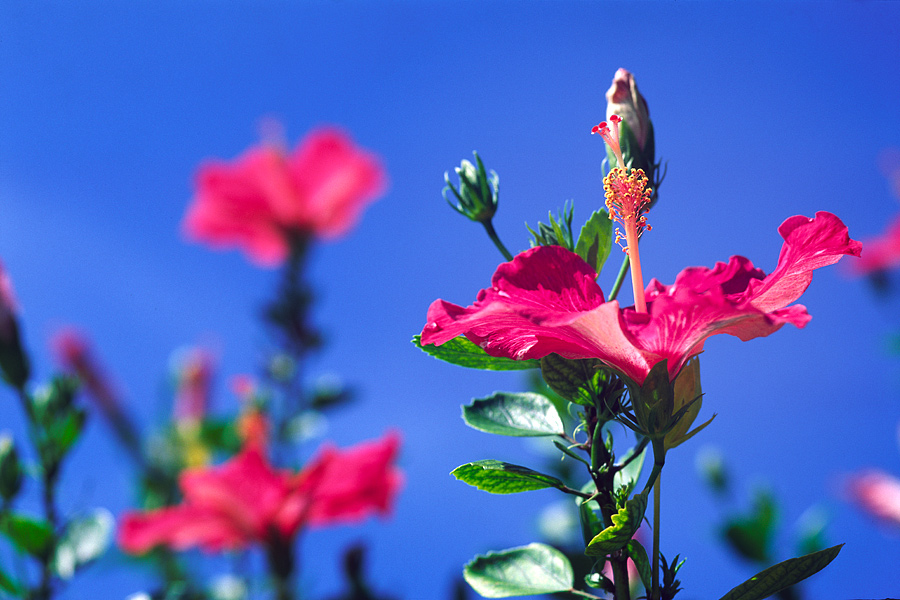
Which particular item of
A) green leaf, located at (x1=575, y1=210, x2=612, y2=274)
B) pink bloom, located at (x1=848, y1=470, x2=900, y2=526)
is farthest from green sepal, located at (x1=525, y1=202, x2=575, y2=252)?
pink bloom, located at (x1=848, y1=470, x2=900, y2=526)

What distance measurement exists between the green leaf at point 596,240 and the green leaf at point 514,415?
14 centimetres

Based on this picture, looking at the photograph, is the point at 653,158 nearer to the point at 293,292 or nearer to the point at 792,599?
the point at 792,599

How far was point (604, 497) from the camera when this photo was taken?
54 cm

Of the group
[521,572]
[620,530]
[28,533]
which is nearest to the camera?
[620,530]

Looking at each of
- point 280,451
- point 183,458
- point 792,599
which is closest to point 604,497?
point 792,599

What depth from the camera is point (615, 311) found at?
488 mm

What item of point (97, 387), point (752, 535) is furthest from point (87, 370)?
point (752, 535)

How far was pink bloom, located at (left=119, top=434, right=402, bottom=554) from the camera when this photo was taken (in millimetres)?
1395

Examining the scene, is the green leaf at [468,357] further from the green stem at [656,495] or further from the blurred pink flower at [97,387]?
the blurred pink flower at [97,387]

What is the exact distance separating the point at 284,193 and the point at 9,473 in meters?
1.22

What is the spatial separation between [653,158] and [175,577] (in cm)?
169

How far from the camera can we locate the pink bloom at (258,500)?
4.58ft

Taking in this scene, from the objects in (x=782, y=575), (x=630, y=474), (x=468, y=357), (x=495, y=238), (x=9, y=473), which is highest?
(x=9, y=473)

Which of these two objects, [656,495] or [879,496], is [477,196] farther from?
[879,496]
